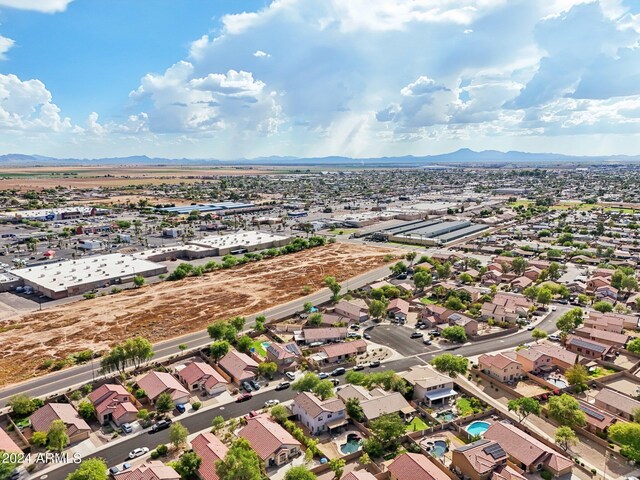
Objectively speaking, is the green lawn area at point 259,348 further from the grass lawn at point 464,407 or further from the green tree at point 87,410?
the grass lawn at point 464,407

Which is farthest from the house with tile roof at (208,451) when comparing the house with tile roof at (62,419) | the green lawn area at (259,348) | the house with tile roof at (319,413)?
the green lawn area at (259,348)

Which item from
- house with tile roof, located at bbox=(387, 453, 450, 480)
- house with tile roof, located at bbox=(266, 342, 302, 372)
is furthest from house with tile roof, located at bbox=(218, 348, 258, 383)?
house with tile roof, located at bbox=(387, 453, 450, 480)

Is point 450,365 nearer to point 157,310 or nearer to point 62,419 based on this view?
point 62,419

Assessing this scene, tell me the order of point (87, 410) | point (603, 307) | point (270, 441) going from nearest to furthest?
point (270, 441)
point (87, 410)
point (603, 307)

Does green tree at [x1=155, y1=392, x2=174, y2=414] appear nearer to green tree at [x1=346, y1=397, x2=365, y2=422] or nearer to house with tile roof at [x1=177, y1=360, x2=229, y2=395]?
house with tile roof at [x1=177, y1=360, x2=229, y2=395]

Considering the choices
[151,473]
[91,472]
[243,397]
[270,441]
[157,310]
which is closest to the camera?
[91,472]

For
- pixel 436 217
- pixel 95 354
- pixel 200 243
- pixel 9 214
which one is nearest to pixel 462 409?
pixel 95 354

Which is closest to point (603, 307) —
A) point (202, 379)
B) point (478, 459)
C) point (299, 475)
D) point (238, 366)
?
point (478, 459)

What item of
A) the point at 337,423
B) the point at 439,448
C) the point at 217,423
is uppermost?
the point at 217,423
